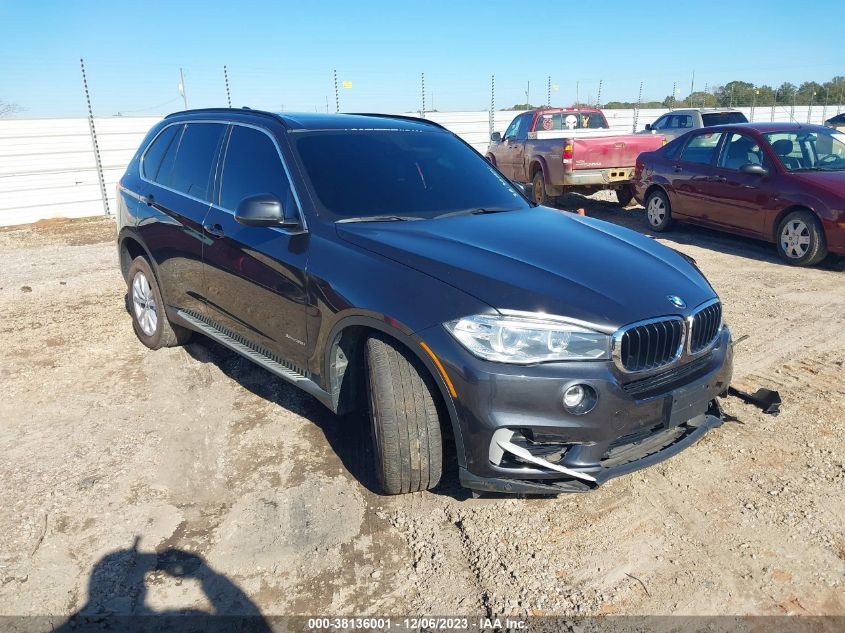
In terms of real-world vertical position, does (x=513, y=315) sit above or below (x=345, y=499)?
above

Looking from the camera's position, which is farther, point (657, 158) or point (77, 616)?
point (657, 158)

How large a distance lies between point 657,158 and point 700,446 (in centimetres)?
714

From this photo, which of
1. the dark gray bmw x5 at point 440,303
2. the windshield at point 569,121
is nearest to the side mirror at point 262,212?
the dark gray bmw x5 at point 440,303

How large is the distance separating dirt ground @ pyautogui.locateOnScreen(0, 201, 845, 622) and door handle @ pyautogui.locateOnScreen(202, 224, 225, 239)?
1173 millimetres

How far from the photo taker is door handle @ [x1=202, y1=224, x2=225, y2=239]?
13.0 ft

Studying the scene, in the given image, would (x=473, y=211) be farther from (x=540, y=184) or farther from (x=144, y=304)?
(x=540, y=184)

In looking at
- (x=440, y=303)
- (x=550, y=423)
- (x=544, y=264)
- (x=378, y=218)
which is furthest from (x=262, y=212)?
(x=550, y=423)

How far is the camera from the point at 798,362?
4.75 metres

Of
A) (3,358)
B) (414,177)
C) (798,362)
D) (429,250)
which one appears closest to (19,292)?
(3,358)

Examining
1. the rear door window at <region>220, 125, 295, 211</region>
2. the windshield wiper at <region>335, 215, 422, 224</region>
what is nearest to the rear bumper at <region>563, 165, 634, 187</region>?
the rear door window at <region>220, 125, 295, 211</region>

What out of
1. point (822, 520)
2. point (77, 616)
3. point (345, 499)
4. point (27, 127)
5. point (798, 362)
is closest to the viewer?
point (77, 616)

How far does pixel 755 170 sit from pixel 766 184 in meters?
0.21

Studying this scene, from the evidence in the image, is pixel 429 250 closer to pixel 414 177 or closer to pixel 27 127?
pixel 414 177

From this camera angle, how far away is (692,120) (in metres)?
15.3
